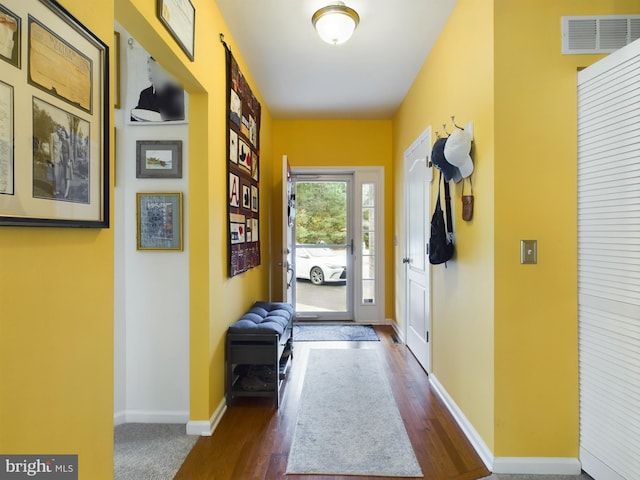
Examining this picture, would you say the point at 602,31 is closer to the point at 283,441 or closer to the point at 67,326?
the point at 67,326

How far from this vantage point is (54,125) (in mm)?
913

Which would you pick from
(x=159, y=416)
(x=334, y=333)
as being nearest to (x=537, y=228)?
(x=159, y=416)

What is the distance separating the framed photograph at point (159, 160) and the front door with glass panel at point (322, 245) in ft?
8.23

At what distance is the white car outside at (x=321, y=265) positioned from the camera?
15.3 feet

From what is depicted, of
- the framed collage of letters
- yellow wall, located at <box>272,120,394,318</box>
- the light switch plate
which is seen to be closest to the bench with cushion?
the framed collage of letters

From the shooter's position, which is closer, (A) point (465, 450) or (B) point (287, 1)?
(A) point (465, 450)

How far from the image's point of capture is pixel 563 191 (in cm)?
172

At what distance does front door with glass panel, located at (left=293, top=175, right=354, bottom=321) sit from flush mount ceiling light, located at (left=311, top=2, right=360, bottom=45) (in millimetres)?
2407

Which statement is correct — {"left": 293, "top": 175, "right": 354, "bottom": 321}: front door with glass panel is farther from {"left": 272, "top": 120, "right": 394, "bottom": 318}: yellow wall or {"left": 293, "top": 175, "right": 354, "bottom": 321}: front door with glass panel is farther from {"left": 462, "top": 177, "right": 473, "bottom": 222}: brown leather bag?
{"left": 462, "top": 177, "right": 473, "bottom": 222}: brown leather bag

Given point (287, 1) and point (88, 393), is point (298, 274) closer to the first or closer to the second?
point (287, 1)

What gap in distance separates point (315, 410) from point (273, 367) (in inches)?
15.8

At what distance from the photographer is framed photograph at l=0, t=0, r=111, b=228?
0.80 metres

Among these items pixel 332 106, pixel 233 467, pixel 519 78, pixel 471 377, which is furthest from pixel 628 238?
pixel 332 106

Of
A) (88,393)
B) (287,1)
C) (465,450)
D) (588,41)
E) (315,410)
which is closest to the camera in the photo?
(88,393)
